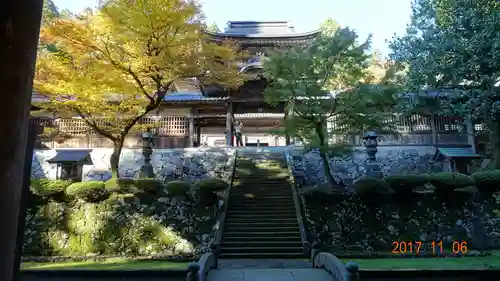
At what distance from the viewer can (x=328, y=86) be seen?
52.6 ft

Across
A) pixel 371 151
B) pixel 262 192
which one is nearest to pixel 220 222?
pixel 262 192

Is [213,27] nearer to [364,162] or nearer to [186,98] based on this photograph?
[186,98]

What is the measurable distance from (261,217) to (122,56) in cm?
820

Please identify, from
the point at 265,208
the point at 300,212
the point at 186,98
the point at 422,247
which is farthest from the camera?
the point at 186,98

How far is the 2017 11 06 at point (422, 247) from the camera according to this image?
41.4 feet

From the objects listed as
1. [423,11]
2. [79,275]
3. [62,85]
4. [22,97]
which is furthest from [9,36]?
[423,11]

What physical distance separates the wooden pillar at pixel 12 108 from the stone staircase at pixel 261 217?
10.6m

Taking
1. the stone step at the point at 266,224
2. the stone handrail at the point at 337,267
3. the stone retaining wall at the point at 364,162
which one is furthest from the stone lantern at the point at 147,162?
the stone handrail at the point at 337,267

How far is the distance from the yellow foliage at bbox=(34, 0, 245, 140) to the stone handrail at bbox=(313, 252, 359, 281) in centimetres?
922

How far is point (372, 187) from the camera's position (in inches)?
531

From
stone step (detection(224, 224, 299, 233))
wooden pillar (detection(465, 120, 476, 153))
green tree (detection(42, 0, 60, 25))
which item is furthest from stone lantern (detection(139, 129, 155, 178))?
wooden pillar (detection(465, 120, 476, 153))

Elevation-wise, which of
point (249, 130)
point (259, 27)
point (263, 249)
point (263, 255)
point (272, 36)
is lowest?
point (263, 255)

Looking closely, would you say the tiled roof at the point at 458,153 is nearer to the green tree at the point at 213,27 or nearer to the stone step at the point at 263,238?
the stone step at the point at 263,238

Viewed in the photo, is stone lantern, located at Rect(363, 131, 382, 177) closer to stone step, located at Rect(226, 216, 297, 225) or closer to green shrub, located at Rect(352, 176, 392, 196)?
green shrub, located at Rect(352, 176, 392, 196)
